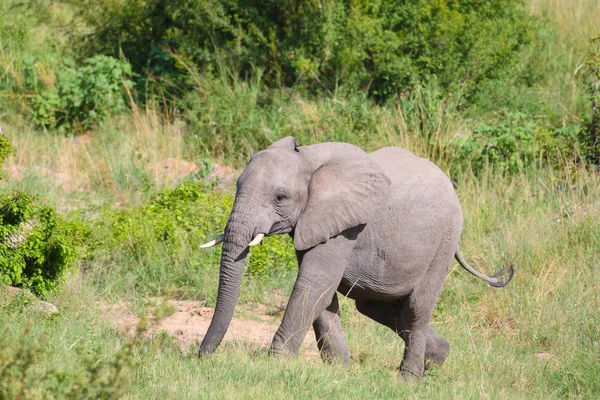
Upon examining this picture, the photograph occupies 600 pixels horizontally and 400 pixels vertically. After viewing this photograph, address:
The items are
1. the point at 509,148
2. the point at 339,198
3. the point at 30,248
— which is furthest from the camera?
the point at 509,148

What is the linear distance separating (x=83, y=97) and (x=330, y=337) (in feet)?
24.8

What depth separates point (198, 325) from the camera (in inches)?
313

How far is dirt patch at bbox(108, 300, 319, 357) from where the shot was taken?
24.4ft

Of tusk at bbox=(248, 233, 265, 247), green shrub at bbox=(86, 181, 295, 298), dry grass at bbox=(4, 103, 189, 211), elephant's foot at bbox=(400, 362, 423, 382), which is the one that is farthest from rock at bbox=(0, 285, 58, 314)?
dry grass at bbox=(4, 103, 189, 211)

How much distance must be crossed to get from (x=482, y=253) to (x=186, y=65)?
227 inches

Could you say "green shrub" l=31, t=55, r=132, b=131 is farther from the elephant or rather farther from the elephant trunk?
the elephant trunk

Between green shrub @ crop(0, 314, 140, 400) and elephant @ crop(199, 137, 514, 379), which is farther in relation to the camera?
elephant @ crop(199, 137, 514, 379)

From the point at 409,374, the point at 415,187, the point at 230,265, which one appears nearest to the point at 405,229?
the point at 415,187

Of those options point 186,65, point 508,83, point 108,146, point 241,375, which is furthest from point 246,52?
point 241,375

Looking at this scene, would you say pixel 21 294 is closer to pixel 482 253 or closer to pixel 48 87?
pixel 482 253

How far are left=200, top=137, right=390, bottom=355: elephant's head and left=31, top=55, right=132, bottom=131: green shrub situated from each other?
7376mm

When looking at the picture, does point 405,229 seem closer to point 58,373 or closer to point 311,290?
point 311,290

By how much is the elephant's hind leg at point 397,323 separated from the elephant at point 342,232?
0.26ft

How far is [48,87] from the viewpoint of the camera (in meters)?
13.4
